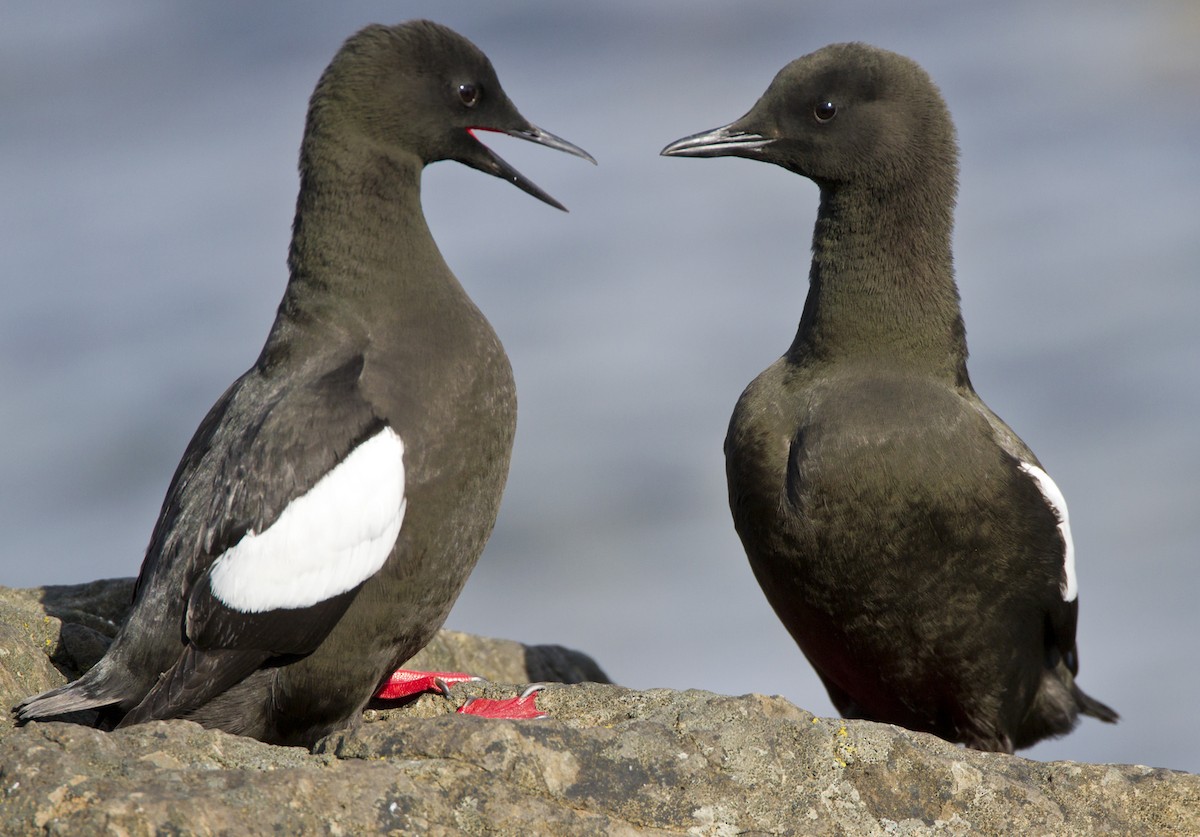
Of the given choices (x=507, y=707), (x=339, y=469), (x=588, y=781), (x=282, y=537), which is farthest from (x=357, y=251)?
(x=588, y=781)

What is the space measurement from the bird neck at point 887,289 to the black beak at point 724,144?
42 cm

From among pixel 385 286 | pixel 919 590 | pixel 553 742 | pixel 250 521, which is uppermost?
pixel 385 286

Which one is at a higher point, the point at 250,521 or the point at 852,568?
the point at 852,568

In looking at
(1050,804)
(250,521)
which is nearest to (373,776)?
(250,521)

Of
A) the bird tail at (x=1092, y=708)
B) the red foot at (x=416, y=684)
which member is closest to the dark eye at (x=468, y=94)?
the red foot at (x=416, y=684)

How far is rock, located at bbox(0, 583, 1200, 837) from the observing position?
3217mm

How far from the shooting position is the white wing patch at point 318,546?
177 inches

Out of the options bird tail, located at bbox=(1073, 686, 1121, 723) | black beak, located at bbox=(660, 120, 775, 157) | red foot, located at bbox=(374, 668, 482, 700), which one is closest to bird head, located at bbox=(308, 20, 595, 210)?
black beak, located at bbox=(660, 120, 775, 157)

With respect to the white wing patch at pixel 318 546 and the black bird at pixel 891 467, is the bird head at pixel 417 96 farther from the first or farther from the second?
the white wing patch at pixel 318 546

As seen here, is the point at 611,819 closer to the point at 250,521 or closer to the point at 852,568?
the point at 250,521

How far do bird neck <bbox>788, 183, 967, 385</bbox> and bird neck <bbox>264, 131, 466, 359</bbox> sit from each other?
4.90 feet

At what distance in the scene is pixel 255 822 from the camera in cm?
316

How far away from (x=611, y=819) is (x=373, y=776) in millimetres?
573

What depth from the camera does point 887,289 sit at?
5.73m
